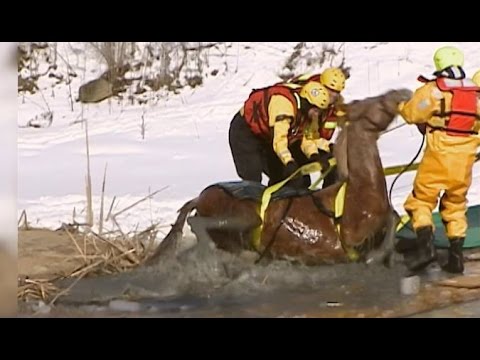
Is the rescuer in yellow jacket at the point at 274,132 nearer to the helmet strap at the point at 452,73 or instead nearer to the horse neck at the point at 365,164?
the horse neck at the point at 365,164

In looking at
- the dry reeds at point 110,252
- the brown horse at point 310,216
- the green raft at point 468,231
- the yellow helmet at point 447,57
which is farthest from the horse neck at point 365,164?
the dry reeds at point 110,252

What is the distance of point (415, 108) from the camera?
7.89 ft

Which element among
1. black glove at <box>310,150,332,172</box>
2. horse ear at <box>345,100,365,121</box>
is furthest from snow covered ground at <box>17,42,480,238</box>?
black glove at <box>310,150,332,172</box>

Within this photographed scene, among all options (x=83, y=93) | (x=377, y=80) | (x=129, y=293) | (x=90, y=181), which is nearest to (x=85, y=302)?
(x=129, y=293)

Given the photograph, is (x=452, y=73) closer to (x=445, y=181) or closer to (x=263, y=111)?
(x=445, y=181)

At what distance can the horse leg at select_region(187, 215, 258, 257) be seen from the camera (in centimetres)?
242

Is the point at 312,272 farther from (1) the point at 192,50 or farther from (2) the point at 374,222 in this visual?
(1) the point at 192,50

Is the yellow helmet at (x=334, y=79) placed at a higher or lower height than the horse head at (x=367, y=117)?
higher

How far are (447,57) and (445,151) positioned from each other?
210 millimetres

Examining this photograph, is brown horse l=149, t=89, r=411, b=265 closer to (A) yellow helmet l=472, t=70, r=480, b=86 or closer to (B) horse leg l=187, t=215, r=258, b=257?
(B) horse leg l=187, t=215, r=258, b=257

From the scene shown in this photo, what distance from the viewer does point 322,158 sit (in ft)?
7.99

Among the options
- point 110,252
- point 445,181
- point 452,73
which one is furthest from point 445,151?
point 110,252

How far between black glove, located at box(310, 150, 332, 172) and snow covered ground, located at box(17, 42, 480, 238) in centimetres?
12

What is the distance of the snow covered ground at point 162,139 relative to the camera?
2430 millimetres
